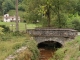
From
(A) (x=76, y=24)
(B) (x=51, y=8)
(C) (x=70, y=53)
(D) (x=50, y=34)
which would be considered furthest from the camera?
(A) (x=76, y=24)

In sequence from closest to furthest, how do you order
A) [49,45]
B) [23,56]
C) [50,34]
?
[23,56], [50,34], [49,45]

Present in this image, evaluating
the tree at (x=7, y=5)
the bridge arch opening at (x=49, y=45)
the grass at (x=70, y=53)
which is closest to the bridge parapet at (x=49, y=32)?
the bridge arch opening at (x=49, y=45)

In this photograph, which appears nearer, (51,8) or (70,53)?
(70,53)

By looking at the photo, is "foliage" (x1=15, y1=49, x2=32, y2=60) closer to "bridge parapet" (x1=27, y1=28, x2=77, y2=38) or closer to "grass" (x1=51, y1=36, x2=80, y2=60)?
"grass" (x1=51, y1=36, x2=80, y2=60)

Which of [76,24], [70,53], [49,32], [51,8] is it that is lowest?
[70,53]

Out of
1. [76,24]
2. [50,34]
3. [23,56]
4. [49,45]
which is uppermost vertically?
[76,24]

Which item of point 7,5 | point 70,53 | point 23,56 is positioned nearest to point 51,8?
point 70,53

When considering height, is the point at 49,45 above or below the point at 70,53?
below

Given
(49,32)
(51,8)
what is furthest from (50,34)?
(51,8)

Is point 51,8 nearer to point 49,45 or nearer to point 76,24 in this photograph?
point 76,24

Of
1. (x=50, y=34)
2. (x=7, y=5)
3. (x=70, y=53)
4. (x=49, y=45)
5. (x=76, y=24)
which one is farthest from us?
(x=7, y=5)

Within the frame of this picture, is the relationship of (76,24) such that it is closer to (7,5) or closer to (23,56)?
(23,56)

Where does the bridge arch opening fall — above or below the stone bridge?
below

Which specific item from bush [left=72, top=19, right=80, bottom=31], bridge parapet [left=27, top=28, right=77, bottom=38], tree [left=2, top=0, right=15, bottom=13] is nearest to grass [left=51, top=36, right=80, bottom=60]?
bridge parapet [left=27, top=28, right=77, bottom=38]
